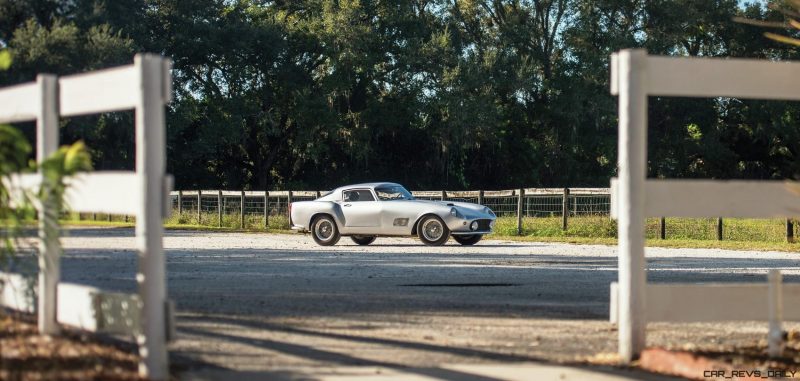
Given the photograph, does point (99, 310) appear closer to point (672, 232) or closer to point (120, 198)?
point (120, 198)

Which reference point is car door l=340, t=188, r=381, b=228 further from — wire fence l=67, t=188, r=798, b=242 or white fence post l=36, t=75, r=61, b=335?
white fence post l=36, t=75, r=61, b=335

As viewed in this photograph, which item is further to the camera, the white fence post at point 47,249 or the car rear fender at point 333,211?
the car rear fender at point 333,211

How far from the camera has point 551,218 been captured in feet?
100

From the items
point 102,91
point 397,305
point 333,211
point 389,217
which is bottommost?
point 397,305

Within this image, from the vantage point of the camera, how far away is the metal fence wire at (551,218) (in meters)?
27.2

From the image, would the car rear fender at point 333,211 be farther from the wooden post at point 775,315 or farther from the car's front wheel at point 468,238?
the wooden post at point 775,315

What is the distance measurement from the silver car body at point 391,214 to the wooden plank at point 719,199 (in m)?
15.6

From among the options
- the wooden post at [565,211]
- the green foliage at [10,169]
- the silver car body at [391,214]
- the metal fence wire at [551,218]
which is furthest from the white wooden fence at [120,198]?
the wooden post at [565,211]

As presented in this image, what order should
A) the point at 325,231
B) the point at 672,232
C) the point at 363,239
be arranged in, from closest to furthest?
the point at 325,231
the point at 363,239
the point at 672,232

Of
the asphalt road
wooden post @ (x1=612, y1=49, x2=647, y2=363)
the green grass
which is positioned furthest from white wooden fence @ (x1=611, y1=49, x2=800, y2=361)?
the green grass

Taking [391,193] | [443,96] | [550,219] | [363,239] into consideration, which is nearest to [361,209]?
[391,193]

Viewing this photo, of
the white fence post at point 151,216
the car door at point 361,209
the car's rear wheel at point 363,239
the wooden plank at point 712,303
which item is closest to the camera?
the white fence post at point 151,216

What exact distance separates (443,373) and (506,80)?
45912 millimetres

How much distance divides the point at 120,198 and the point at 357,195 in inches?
669
